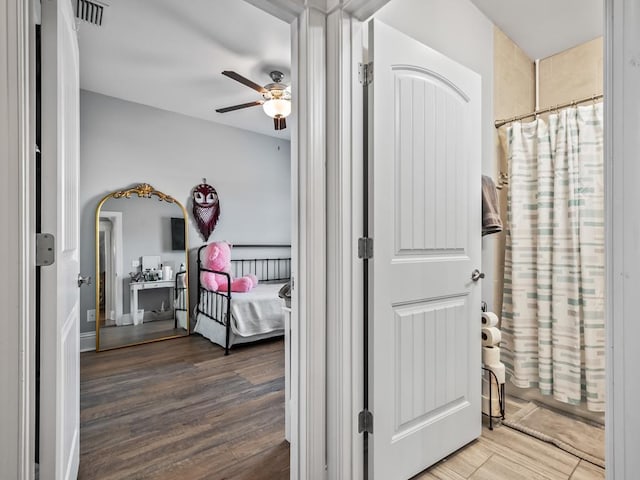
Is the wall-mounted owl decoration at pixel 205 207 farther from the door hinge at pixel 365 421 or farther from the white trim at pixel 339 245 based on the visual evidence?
the door hinge at pixel 365 421

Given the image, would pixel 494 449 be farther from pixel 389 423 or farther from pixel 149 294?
pixel 149 294

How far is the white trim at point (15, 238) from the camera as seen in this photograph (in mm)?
784

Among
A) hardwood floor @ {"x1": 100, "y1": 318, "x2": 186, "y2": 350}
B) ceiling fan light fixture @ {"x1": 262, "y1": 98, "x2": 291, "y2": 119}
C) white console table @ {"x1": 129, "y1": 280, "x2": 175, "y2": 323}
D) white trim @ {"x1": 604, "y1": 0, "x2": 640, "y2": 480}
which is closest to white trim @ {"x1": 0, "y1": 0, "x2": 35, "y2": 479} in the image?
white trim @ {"x1": 604, "y1": 0, "x2": 640, "y2": 480}

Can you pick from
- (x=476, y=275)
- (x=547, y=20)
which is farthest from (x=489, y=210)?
(x=547, y=20)

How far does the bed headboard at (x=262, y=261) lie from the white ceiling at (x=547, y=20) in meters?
3.64

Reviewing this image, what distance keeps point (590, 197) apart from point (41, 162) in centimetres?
259

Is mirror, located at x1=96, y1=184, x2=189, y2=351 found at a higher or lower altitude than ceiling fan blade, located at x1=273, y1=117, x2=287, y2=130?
lower

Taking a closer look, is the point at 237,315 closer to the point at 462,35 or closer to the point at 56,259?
the point at 56,259

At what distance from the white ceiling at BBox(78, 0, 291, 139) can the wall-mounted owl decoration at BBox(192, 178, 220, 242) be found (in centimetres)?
100

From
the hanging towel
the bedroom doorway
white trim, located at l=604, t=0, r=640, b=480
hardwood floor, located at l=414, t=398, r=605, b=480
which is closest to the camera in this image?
white trim, located at l=604, t=0, r=640, b=480

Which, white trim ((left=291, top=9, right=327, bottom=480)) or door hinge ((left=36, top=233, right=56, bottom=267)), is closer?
door hinge ((left=36, top=233, right=56, bottom=267))

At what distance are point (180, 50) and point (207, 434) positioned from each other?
2714 millimetres

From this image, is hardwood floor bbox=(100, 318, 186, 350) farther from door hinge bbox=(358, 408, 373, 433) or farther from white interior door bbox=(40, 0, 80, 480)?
door hinge bbox=(358, 408, 373, 433)

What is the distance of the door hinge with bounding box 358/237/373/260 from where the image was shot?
55.4 inches
